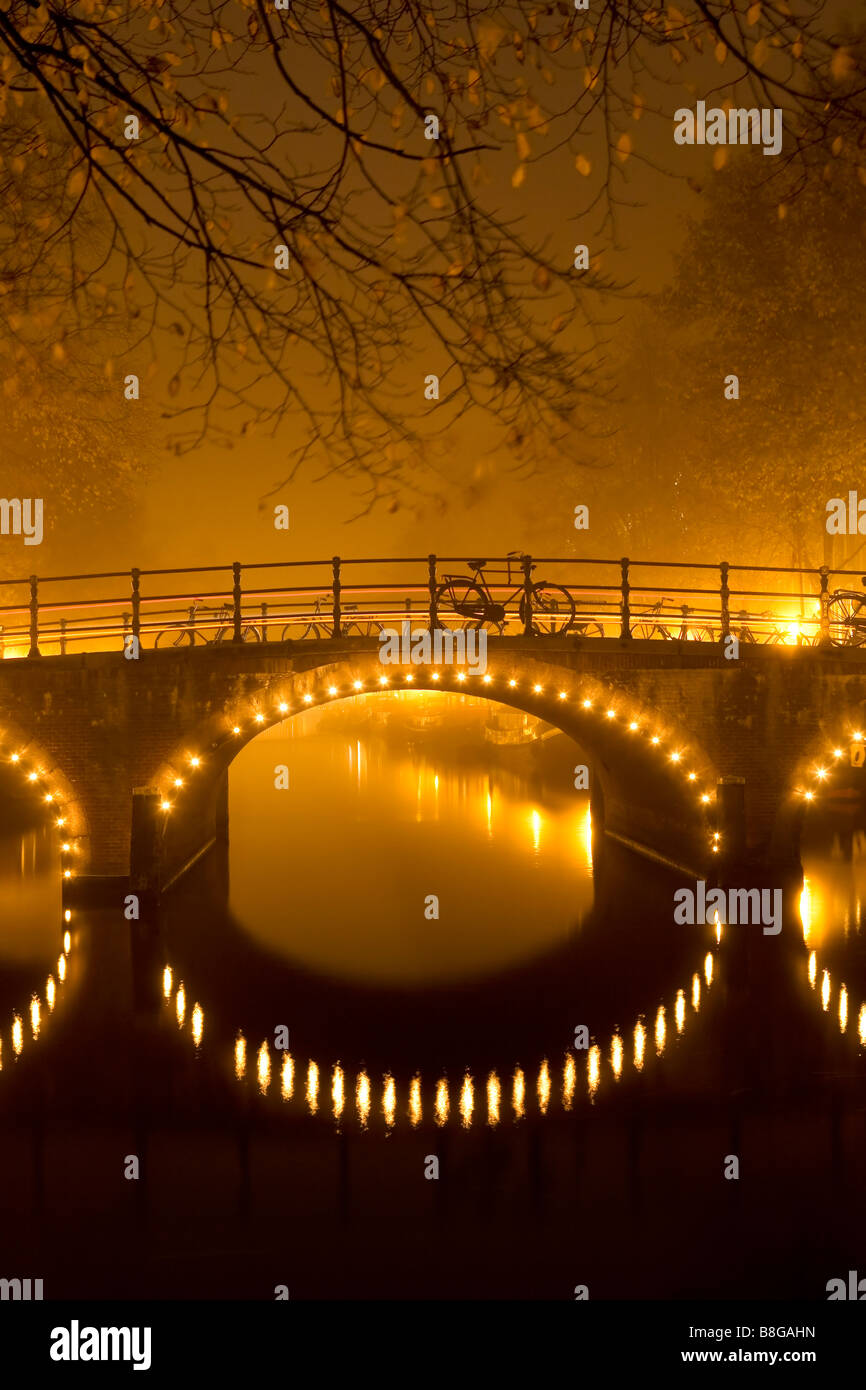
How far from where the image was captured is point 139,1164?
953 centimetres

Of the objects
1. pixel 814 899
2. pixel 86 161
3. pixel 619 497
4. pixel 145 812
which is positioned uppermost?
pixel 619 497

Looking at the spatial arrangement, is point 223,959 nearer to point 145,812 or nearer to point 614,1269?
point 145,812

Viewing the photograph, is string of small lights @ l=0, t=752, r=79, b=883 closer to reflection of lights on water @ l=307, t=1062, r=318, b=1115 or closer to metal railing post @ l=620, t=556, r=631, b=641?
reflection of lights on water @ l=307, t=1062, r=318, b=1115

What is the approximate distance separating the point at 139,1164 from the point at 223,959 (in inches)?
220

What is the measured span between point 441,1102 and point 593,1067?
1686 mm

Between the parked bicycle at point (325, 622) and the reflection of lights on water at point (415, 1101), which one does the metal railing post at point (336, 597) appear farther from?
the reflection of lights on water at point (415, 1101)

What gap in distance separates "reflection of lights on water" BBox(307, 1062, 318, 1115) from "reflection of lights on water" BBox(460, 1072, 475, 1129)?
1.34 metres

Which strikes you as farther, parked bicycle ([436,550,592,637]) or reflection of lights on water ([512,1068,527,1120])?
parked bicycle ([436,550,592,637])

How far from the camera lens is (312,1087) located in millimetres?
11031

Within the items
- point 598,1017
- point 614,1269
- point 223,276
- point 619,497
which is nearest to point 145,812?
point 598,1017

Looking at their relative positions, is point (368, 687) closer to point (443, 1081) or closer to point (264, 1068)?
point (264, 1068)

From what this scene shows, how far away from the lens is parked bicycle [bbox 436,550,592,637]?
16703 millimetres

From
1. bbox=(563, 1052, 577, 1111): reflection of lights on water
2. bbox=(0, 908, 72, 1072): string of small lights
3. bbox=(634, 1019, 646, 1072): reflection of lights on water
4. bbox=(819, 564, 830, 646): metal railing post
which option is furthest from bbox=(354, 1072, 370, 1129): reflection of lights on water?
bbox=(819, 564, 830, 646): metal railing post

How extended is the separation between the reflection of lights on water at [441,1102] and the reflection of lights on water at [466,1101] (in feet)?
0.46
